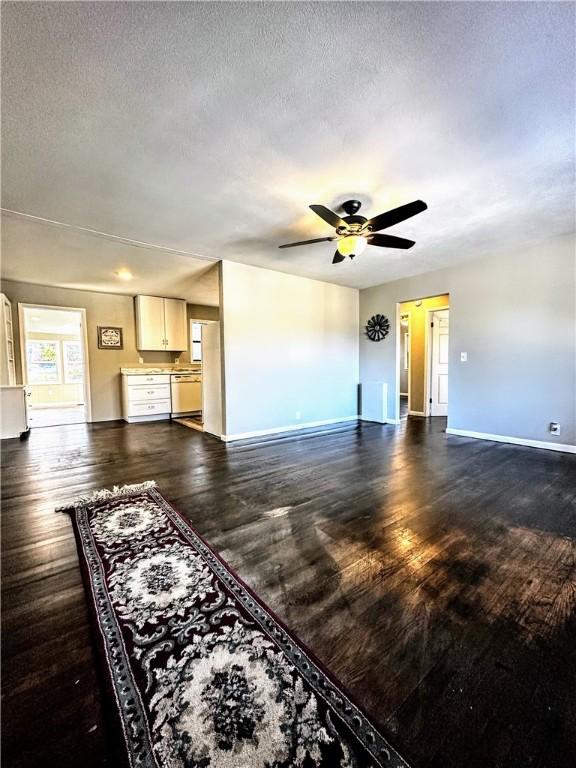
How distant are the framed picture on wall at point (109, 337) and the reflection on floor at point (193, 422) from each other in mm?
1997

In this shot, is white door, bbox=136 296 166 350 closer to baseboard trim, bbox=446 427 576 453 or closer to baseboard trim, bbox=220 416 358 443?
baseboard trim, bbox=220 416 358 443

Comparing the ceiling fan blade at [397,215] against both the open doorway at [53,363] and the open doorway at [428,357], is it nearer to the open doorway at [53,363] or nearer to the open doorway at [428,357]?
the open doorway at [428,357]

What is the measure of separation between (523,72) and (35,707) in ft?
11.0

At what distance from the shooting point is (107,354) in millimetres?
6340

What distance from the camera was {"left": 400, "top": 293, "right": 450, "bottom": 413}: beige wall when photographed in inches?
258

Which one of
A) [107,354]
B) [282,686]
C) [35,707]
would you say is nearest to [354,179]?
[282,686]

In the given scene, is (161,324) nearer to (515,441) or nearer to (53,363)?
(53,363)

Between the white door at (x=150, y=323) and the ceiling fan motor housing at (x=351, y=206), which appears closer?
the ceiling fan motor housing at (x=351, y=206)

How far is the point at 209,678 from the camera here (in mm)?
1080

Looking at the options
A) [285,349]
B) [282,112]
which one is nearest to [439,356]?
[285,349]

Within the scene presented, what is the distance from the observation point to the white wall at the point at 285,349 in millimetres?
4590

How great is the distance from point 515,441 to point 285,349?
139 inches

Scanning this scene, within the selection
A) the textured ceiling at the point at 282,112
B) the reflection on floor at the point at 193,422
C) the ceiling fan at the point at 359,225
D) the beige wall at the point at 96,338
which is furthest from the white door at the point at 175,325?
the ceiling fan at the point at 359,225

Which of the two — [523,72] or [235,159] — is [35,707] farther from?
[523,72]
